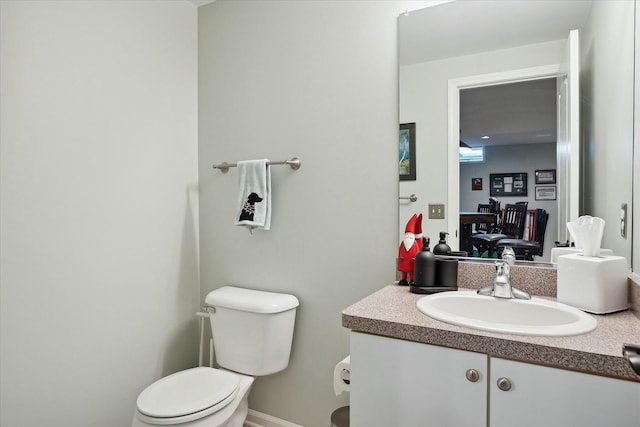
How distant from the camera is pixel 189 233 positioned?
219cm

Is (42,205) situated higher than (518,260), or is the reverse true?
(42,205)

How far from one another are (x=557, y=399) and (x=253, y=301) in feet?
4.17

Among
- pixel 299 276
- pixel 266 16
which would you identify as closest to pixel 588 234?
pixel 299 276

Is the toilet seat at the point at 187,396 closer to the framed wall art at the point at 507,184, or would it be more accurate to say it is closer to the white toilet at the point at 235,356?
the white toilet at the point at 235,356

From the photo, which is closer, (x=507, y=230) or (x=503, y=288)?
(x=503, y=288)

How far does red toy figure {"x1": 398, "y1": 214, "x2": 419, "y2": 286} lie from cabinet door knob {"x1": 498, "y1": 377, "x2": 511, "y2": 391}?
604 mm

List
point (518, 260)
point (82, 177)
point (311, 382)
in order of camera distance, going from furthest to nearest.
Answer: point (311, 382), point (82, 177), point (518, 260)

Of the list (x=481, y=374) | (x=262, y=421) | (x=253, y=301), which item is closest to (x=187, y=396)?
(x=253, y=301)

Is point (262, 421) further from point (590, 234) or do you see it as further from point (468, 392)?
point (590, 234)

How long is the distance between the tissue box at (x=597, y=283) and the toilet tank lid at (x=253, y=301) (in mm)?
1148

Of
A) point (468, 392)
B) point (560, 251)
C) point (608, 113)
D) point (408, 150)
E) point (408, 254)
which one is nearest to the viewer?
point (468, 392)

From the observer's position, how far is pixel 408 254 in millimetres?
1509

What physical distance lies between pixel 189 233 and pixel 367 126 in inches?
46.0

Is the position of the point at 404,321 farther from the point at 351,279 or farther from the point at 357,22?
the point at 357,22
